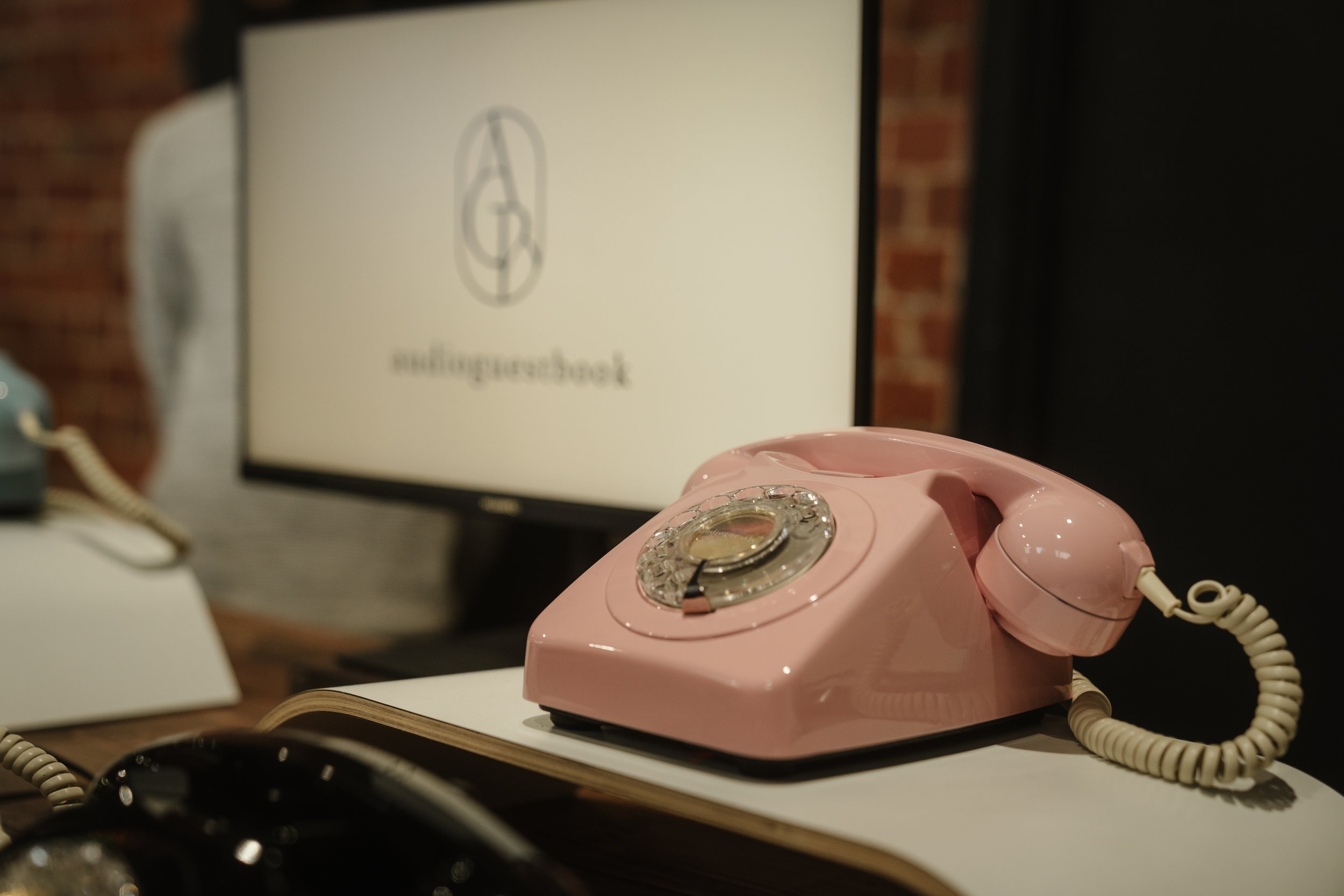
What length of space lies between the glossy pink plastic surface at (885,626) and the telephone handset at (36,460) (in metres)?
0.55

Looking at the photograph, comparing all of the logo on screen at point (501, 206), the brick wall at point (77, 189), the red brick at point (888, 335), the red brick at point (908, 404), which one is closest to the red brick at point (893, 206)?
the red brick at point (888, 335)

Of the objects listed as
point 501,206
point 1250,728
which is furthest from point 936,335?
point 1250,728

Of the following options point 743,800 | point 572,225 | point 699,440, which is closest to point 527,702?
point 743,800

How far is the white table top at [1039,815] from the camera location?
0.42 metres

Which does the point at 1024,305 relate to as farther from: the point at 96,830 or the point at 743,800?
the point at 96,830

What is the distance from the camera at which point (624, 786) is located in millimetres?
456

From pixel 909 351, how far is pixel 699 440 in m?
0.97

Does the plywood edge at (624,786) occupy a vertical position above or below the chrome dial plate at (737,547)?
below

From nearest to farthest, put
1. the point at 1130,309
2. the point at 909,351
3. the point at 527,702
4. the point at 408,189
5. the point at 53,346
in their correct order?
the point at 527,702, the point at 408,189, the point at 1130,309, the point at 909,351, the point at 53,346

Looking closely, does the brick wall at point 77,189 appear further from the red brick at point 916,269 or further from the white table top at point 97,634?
the white table top at point 97,634

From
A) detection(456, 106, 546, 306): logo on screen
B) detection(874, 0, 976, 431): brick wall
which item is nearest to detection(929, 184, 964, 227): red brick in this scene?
detection(874, 0, 976, 431): brick wall

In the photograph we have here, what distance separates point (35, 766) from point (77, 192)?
242 cm

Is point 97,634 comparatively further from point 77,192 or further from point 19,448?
point 77,192

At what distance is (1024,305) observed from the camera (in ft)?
4.31
